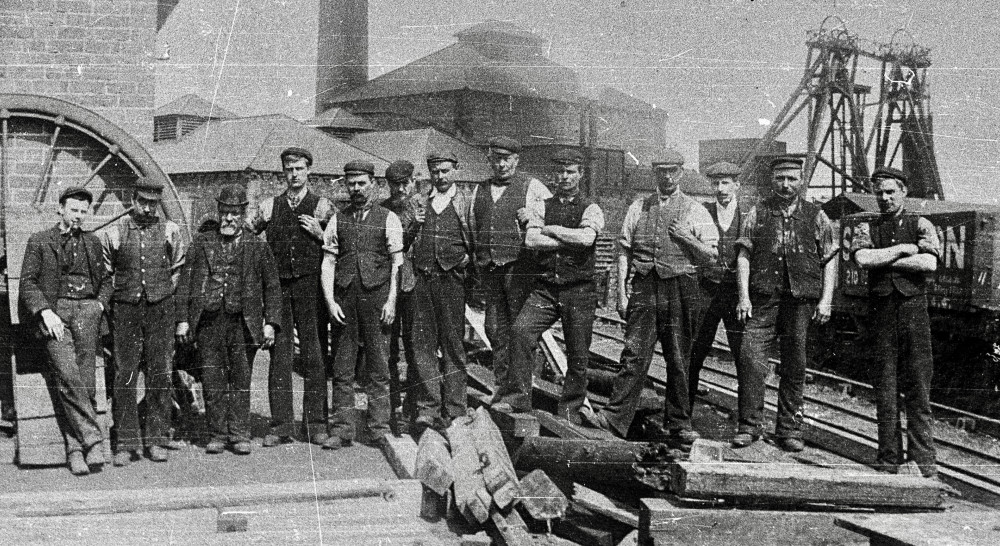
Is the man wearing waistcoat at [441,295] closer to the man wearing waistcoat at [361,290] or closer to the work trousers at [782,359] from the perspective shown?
the man wearing waistcoat at [361,290]

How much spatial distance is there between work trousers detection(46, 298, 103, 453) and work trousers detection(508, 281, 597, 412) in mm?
2969

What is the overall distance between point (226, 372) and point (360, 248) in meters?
1.34

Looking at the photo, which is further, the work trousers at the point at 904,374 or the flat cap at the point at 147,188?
the flat cap at the point at 147,188

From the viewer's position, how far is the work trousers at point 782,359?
5863 millimetres

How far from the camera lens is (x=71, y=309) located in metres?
5.62

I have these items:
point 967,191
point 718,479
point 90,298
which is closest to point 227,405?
point 90,298

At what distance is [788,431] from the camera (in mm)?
5852

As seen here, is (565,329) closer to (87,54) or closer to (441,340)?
(441,340)

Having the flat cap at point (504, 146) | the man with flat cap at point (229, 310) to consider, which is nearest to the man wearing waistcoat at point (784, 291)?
the flat cap at point (504, 146)

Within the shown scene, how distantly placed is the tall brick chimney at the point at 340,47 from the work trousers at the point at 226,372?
722 inches

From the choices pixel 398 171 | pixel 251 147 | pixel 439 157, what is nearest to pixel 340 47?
pixel 251 147

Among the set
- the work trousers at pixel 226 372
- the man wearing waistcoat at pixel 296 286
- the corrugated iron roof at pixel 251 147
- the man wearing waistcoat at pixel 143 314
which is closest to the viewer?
the man wearing waistcoat at pixel 143 314

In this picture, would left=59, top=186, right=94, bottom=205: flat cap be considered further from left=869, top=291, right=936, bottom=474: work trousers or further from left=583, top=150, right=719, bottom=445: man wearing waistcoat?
left=869, top=291, right=936, bottom=474: work trousers

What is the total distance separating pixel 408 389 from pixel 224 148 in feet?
63.7
